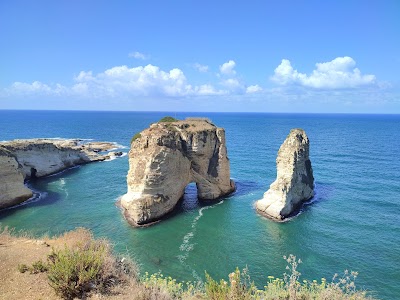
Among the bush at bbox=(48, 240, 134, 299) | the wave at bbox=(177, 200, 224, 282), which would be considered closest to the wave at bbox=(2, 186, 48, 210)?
the wave at bbox=(177, 200, 224, 282)

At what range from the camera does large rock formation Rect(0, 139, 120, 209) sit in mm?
37531

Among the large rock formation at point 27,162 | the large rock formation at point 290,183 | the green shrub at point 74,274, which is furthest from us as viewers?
the large rock formation at point 27,162

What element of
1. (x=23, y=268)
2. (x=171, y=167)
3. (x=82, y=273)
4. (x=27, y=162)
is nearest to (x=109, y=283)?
(x=82, y=273)

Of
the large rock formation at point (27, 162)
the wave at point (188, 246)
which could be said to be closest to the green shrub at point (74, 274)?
the wave at point (188, 246)

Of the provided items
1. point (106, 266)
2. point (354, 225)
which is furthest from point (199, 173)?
point (106, 266)

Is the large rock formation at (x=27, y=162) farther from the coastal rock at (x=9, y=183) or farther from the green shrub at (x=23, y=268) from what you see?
the green shrub at (x=23, y=268)

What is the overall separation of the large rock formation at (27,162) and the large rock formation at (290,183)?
97.6ft

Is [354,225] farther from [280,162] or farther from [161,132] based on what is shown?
[161,132]

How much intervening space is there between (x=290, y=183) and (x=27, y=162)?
136ft

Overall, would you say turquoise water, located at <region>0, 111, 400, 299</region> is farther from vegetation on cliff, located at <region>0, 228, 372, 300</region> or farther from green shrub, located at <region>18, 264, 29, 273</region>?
green shrub, located at <region>18, 264, 29, 273</region>

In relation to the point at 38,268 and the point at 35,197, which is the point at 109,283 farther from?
the point at 35,197

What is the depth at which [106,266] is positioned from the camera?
568 inches

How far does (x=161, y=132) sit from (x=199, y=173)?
8148mm

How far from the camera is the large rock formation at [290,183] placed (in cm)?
3441
